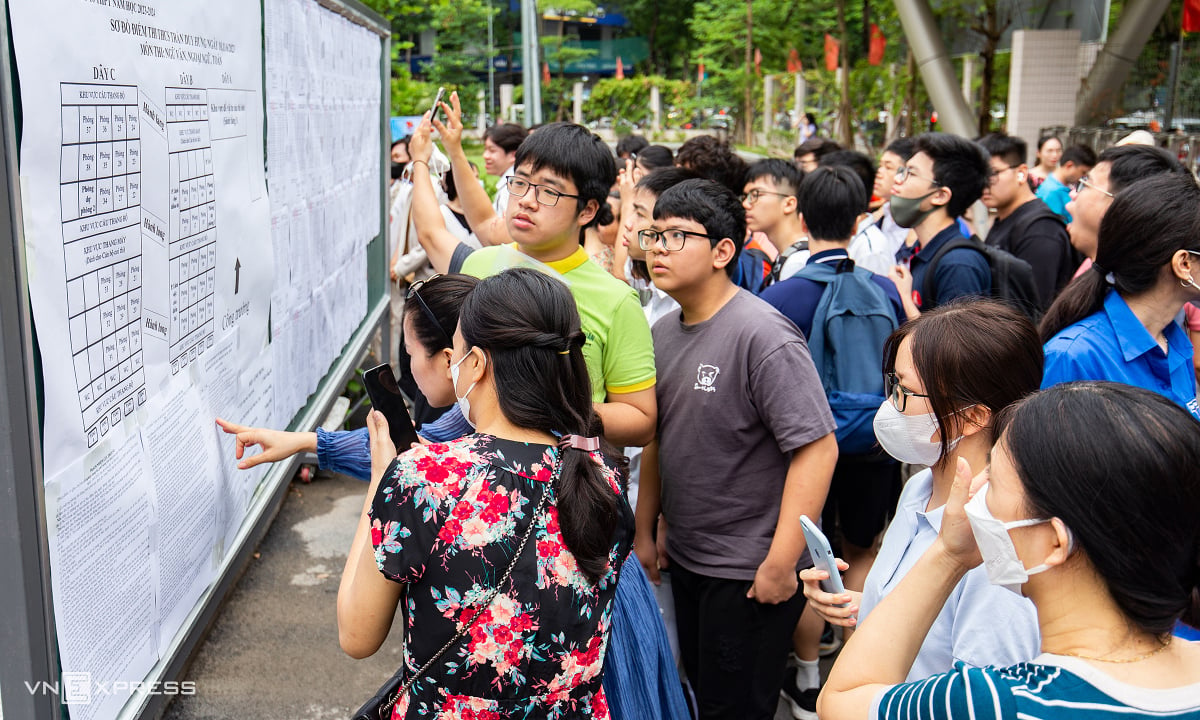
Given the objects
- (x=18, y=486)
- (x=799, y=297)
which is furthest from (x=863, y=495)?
(x=18, y=486)

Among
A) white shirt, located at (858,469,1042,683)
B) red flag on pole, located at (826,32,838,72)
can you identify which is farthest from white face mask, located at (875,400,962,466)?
red flag on pole, located at (826,32,838,72)

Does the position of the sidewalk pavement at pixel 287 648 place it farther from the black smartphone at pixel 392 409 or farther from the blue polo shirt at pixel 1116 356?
the blue polo shirt at pixel 1116 356

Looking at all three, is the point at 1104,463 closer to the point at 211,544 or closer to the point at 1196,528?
the point at 1196,528

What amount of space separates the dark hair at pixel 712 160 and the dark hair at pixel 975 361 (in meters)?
2.81

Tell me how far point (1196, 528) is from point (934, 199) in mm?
3121

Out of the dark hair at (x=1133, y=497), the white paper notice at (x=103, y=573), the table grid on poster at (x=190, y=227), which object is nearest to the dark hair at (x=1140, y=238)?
the dark hair at (x=1133, y=497)

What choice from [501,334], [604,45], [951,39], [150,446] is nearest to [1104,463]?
[501,334]

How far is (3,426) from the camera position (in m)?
1.46

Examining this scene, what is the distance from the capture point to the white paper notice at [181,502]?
80.9 inches

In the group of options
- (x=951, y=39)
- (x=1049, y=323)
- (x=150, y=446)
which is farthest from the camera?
(x=951, y=39)

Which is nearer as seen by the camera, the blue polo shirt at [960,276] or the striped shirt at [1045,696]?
the striped shirt at [1045,696]

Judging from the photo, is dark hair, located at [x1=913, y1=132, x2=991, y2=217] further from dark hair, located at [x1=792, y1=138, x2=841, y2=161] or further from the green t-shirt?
dark hair, located at [x1=792, y1=138, x2=841, y2=161]

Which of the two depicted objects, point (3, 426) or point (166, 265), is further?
point (166, 265)

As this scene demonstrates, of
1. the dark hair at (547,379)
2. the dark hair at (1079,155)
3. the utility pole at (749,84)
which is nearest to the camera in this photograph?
the dark hair at (547,379)
